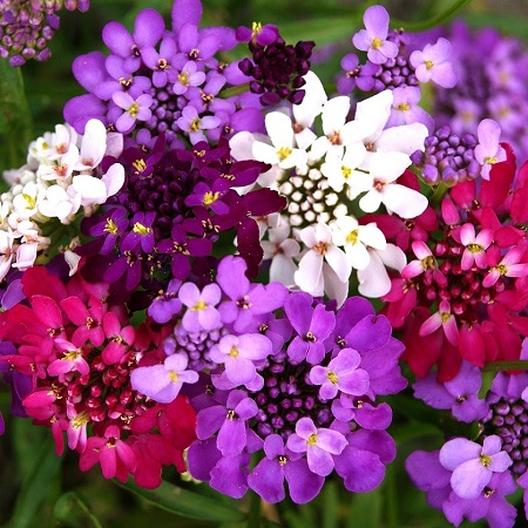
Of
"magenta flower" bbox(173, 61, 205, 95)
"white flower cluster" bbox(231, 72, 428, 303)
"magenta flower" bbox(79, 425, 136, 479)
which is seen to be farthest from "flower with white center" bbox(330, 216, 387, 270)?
"magenta flower" bbox(79, 425, 136, 479)

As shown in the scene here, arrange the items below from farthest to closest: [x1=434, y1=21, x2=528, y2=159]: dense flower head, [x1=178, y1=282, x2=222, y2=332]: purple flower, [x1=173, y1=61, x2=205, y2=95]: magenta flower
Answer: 1. [x1=434, y1=21, x2=528, y2=159]: dense flower head
2. [x1=173, y1=61, x2=205, y2=95]: magenta flower
3. [x1=178, y1=282, x2=222, y2=332]: purple flower

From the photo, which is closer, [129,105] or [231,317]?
[231,317]

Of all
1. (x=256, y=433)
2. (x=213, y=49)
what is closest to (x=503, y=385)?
(x=256, y=433)

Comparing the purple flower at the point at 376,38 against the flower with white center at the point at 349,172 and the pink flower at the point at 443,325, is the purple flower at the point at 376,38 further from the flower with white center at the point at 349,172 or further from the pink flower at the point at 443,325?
the pink flower at the point at 443,325

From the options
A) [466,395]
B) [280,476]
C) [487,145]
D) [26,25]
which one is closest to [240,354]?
[280,476]

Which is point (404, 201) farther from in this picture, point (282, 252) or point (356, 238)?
point (282, 252)

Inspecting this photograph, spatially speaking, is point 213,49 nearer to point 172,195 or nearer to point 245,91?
point 245,91

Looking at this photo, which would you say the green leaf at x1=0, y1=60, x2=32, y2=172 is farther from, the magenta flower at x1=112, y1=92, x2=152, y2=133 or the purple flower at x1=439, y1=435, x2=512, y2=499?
the purple flower at x1=439, y1=435, x2=512, y2=499
